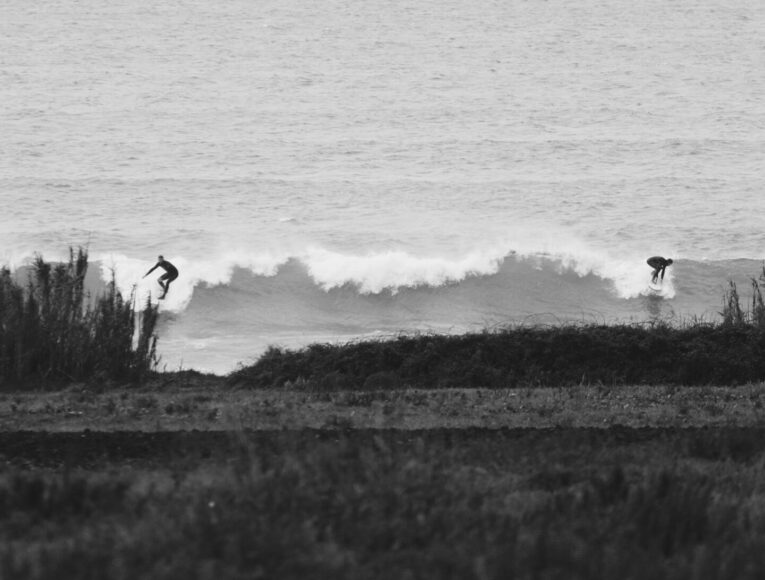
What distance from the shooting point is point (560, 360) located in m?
16.7

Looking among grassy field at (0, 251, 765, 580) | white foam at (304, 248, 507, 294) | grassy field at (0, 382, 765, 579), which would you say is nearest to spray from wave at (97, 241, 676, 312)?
white foam at (304, 248, 507, 294)

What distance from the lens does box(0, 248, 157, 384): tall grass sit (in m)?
15.8

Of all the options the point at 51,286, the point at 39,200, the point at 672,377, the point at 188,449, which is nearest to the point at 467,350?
the point at 672,377

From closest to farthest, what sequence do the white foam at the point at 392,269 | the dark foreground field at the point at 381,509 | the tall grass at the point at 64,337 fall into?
the dark foreground field at the point at 381,509, the tall grass at the point at 64,337, the white foam at the point at 392,269

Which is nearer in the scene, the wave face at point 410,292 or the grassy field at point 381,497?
the grassy field at point 381,497

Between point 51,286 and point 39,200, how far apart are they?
21635 millimetres

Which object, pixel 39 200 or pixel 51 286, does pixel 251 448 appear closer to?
pixel 51 286

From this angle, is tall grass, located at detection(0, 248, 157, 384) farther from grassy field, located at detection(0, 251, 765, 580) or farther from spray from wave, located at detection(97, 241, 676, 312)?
spray from wave, located at detection(97, 241, 676, 312)

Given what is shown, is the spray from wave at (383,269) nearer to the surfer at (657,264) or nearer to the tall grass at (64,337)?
the surfer at (657,264)

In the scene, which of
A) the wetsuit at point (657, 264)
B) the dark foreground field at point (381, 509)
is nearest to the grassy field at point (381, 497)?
the dark foreground field at point (381, 509)

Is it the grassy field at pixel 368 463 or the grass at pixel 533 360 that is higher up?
the grass at pixel 533 360

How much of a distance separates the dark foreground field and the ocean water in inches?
490

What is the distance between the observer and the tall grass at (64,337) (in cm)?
1580

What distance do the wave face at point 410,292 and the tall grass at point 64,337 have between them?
8.66m
